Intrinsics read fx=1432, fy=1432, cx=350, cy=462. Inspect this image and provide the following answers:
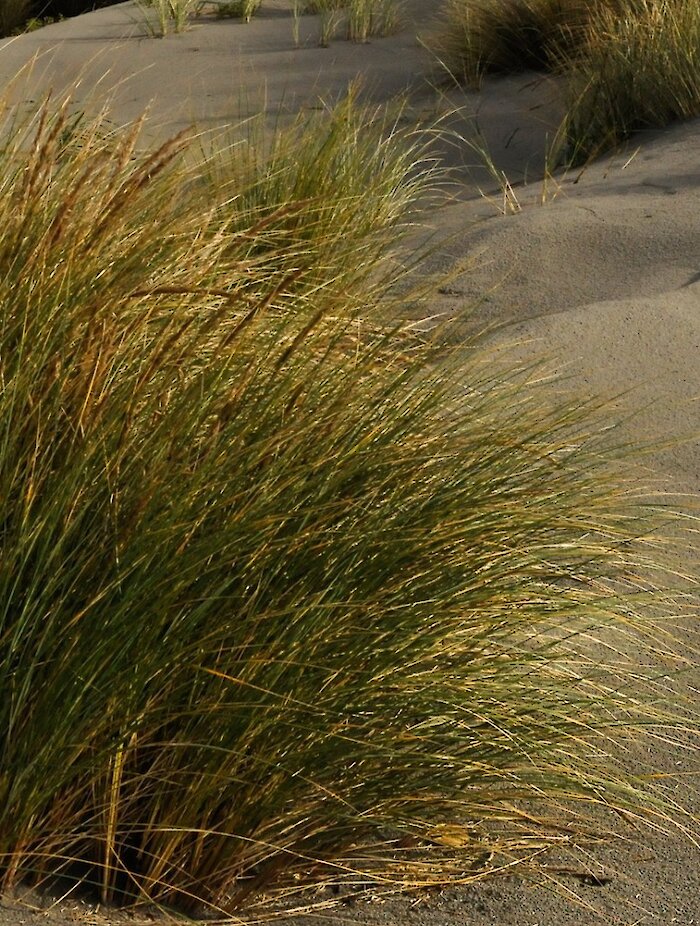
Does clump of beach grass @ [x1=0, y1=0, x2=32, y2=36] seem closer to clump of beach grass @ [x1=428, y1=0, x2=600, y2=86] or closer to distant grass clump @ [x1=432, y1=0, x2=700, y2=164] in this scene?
clump of beach grass @ [x1=428, y1=0, x2=600, y2=86]

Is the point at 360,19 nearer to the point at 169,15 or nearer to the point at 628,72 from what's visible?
the point at 169,15

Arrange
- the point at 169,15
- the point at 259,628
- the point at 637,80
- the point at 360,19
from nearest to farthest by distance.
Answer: the point at 259,628 < the point at 637,80 < the point at 360,19 < the point at 169,15

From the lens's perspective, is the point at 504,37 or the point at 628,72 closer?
the point at 628,72

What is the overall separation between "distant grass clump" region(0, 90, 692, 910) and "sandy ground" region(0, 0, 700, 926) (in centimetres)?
7

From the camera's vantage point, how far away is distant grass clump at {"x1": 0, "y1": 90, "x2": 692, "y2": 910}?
1.69 m

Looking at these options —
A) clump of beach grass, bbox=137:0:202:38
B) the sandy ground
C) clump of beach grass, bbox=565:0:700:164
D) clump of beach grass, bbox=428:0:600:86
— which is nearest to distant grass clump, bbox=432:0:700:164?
clump of beach grass, bbox=565:0:700:164

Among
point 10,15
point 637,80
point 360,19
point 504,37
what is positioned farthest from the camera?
point 10,15

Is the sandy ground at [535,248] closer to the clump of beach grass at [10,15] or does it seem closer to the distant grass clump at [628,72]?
the distant grass clump at [628,72]

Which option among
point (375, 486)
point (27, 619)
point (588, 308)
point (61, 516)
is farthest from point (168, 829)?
point (588, 308)

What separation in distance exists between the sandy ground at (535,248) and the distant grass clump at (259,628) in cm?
7

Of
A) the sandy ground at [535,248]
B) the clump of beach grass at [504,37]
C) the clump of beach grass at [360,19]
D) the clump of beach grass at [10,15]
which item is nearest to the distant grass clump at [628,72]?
the sandy ground at [535,248]

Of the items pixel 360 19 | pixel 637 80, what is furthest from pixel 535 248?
pixel 360 19

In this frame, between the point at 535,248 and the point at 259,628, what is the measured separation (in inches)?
124

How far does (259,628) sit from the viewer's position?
1758 millimetres
